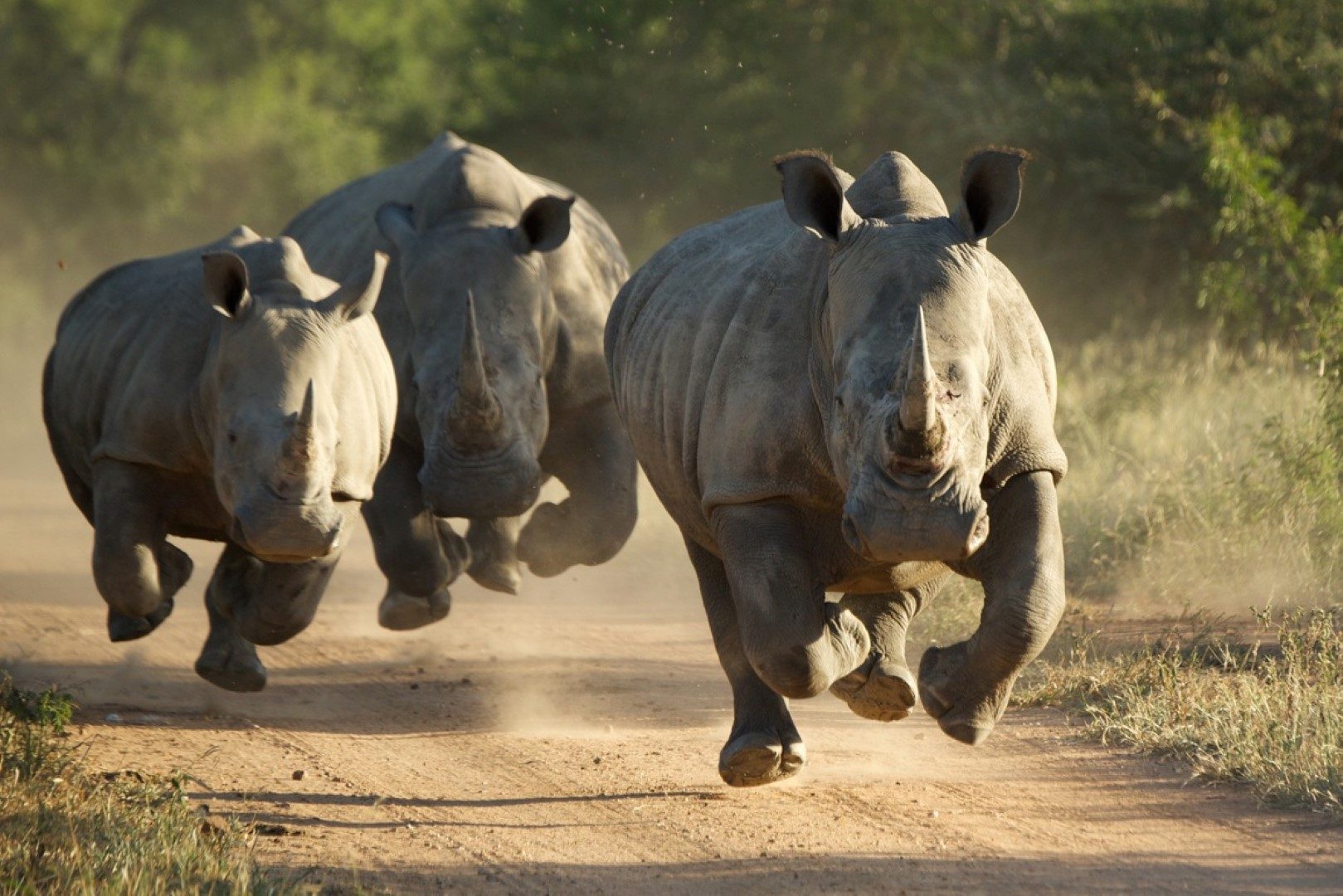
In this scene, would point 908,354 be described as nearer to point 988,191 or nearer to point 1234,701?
point 988,191

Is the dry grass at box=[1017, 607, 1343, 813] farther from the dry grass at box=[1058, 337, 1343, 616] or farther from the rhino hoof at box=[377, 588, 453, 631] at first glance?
the rhino hoof at box=[377, 588, 453, 631]

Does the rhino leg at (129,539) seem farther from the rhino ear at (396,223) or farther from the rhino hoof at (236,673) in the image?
the rhino ear at (396,223)

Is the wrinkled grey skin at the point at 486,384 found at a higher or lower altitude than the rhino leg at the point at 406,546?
higher

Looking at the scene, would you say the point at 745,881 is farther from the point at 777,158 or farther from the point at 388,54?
the point at 388,54

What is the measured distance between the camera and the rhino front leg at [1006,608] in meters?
5.13

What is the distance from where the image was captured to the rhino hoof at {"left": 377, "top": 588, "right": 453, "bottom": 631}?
8219 millimetres

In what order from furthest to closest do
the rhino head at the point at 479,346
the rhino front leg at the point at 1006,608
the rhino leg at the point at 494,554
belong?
the rhino leg at the point at 494,554 < the rhino head at the point at 479,346 < the rhino front leg at the point at 1006,608

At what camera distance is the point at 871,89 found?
1861cm

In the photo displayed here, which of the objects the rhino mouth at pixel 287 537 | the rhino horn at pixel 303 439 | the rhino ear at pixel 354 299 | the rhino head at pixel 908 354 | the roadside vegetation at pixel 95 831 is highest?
the rhino head at pixel 908 354

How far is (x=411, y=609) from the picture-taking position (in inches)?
324

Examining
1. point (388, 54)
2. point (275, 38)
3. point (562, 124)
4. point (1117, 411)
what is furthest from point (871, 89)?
point (275, 38)

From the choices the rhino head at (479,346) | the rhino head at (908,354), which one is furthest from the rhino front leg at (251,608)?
the rhino head at (908,354)

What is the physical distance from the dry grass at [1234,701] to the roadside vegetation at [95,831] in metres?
2.98

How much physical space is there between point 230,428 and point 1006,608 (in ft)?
9.25
